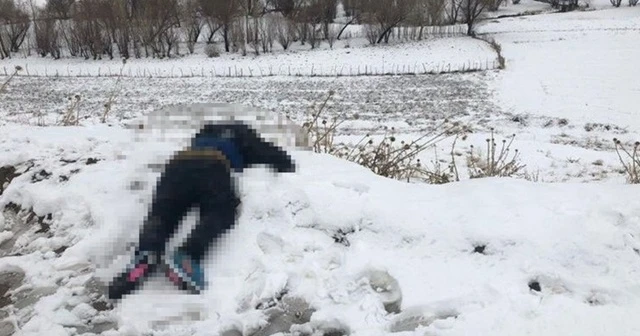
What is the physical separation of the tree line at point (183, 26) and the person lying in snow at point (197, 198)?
31.5m

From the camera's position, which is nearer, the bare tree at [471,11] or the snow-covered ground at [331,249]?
the snow-covered ground at [331,249]

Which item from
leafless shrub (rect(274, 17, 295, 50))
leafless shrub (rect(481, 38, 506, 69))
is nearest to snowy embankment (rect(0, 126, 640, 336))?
leafless shrub (rect(481, 38, 506, 69))

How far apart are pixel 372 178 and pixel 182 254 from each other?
5.19ft

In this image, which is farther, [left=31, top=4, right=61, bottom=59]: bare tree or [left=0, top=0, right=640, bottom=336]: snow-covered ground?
[left=31, top=4, right=61, bottom=59]: bare tree

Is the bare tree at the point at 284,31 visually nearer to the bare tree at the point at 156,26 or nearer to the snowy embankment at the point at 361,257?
the bare tree at the point at 156,26

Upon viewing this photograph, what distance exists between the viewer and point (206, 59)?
33.2 meters

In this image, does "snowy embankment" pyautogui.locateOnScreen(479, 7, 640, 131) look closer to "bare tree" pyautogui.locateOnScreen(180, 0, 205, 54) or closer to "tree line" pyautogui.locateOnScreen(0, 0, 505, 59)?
"tree line" pyautogui.locateOnScreen(0, 0, 505, 59)

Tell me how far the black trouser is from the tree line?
104 ft

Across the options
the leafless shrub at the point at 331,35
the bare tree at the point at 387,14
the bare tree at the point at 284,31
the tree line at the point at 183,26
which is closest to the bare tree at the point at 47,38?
the tree line at the point at 183,26

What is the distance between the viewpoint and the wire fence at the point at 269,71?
26766 mm

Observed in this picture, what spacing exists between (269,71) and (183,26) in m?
12.0

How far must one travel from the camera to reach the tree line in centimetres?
3469

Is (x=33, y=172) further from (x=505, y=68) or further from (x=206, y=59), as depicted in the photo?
(x=206, y=59)

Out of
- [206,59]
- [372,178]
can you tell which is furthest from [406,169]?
[206,59]
